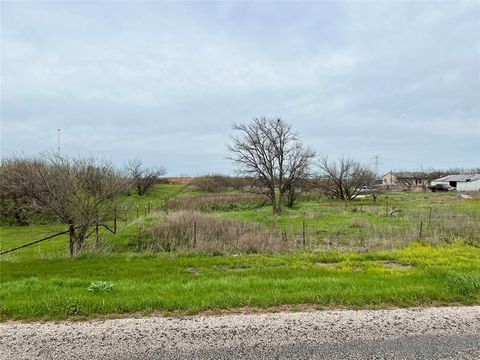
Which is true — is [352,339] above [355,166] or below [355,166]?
below

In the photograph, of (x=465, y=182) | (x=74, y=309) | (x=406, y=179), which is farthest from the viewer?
(x=406, y=179)

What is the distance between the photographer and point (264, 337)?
4.23m

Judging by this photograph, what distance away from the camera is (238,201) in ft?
127

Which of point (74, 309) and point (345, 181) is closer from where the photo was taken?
point (74, 309)

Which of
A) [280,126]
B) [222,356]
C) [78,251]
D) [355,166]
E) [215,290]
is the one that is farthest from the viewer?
[355,166]

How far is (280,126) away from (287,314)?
27867 millimetres

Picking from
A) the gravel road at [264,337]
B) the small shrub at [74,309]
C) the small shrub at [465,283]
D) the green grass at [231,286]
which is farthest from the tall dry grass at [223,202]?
the gravel road at [264,337]

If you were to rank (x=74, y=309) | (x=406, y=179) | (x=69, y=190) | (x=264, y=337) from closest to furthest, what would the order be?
(x=264, y=337), (x=74, y=309), (x=69, y=190), (x=406, y=179)

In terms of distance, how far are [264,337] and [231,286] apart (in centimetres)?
216

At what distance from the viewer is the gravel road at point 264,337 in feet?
12.6

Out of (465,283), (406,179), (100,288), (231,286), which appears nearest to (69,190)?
(100,288)

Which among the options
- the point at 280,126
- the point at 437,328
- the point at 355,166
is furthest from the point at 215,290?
the point at 355,166

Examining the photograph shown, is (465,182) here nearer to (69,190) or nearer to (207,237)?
(207,237)

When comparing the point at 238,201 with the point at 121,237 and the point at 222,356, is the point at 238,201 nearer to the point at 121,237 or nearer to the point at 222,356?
the point at 121,237
